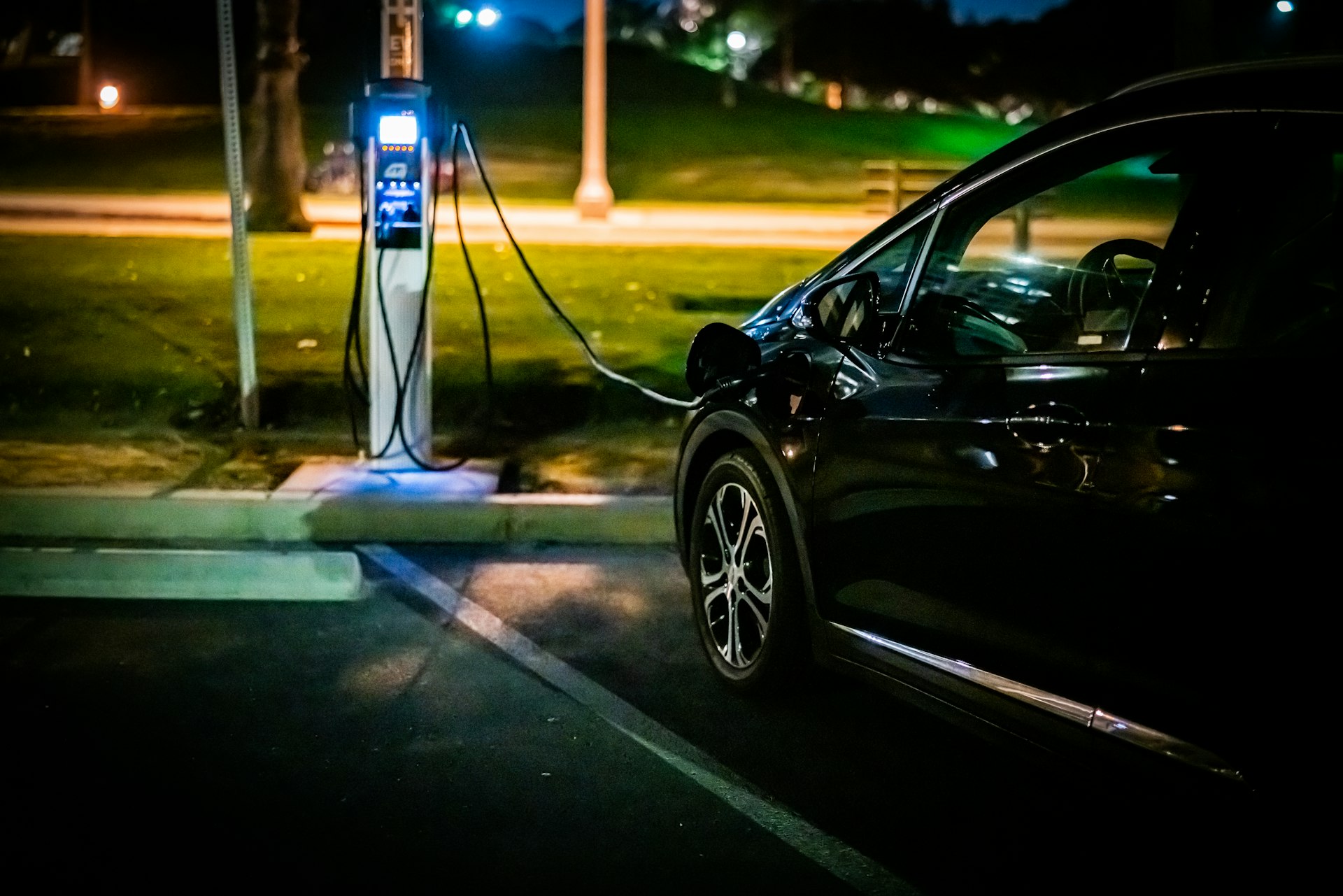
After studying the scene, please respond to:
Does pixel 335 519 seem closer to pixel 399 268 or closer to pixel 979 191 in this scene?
pixel 399 268

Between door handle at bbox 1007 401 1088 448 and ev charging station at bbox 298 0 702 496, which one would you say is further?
ev charging station at bbox 298 0 702 496

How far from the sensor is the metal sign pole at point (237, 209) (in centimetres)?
751

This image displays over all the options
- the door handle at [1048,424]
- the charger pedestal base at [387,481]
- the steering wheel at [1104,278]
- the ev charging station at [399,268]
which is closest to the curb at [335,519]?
the charger pedestal base at [387,481]

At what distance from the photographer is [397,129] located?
6902 mm

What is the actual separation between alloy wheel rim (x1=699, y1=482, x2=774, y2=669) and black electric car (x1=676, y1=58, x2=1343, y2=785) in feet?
0.07

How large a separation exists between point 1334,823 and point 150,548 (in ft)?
16.8

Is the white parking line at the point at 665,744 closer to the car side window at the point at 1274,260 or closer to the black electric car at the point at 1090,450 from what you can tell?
the black electric car at the point at 1090,450

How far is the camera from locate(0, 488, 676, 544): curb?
21.8 ft

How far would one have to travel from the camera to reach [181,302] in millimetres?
11719

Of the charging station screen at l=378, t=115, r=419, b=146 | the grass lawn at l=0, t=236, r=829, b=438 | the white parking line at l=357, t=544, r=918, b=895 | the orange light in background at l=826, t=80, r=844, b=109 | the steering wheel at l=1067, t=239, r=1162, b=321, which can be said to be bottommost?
the white parking line at l=357, t=544, r=918, b=895

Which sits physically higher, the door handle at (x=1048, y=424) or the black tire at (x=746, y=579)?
the door handle at (x=1048, y=424)

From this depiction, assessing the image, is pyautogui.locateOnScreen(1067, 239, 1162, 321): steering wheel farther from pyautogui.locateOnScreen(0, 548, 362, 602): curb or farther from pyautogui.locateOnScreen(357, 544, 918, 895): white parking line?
pyautogui.locateOnScreen(0, 548, 362, 602): curb

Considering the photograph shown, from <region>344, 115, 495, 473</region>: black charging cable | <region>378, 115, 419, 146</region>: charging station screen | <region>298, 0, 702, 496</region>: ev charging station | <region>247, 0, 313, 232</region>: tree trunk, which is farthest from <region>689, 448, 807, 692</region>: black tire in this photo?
<region>247, 0, 313, 232</region>: tree trunk

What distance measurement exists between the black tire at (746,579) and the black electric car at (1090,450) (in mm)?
14
